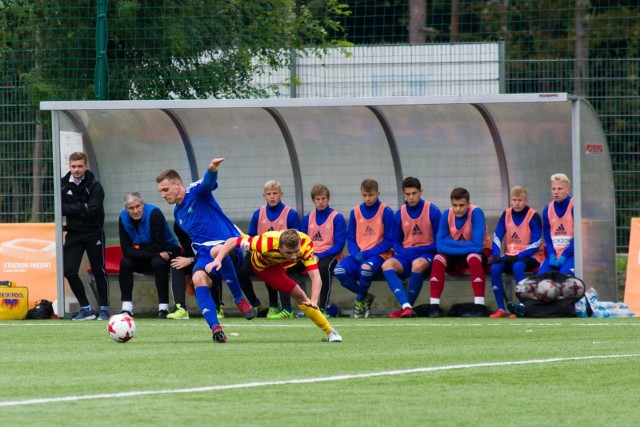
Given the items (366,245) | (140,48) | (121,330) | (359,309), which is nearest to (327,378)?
(121,330)

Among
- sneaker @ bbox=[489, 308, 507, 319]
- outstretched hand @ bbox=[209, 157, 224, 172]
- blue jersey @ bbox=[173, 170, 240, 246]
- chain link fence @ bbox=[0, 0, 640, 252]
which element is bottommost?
sneaker @ bbox=[489, 308, 507, 319]

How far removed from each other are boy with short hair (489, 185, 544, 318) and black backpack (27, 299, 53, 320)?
15.3ft

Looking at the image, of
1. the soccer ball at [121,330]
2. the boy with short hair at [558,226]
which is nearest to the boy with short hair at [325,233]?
the boy with short hair at [558,226]

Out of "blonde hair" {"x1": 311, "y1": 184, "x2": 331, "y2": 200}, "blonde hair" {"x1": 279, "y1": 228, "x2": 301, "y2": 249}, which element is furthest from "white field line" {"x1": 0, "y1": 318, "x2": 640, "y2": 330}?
"blonde hair" {"x1": 279, "y1": 228, "x2": 301, "y2": 249}

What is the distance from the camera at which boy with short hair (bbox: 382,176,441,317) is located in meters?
12.7

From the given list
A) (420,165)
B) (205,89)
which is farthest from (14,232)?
(420,165)

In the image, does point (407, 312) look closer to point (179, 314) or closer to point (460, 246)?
point (460, 246)

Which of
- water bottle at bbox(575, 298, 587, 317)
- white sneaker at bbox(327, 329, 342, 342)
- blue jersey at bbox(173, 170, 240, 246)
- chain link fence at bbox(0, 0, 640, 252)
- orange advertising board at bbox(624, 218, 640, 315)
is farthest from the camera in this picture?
chain link fence at bbox(0, 0, 640, 252)

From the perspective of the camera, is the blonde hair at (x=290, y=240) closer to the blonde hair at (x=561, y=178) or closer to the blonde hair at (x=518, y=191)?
the blonde hair at (x=518, y=191)

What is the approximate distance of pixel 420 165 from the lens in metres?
14.0

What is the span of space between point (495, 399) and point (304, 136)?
28.7 feet

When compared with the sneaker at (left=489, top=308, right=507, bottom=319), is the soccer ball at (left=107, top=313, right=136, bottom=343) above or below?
above

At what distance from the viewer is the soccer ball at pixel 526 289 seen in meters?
12.0

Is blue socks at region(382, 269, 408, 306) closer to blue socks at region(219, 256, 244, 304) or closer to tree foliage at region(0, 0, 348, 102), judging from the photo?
blue socks at region(219, 256, 244, 304)
